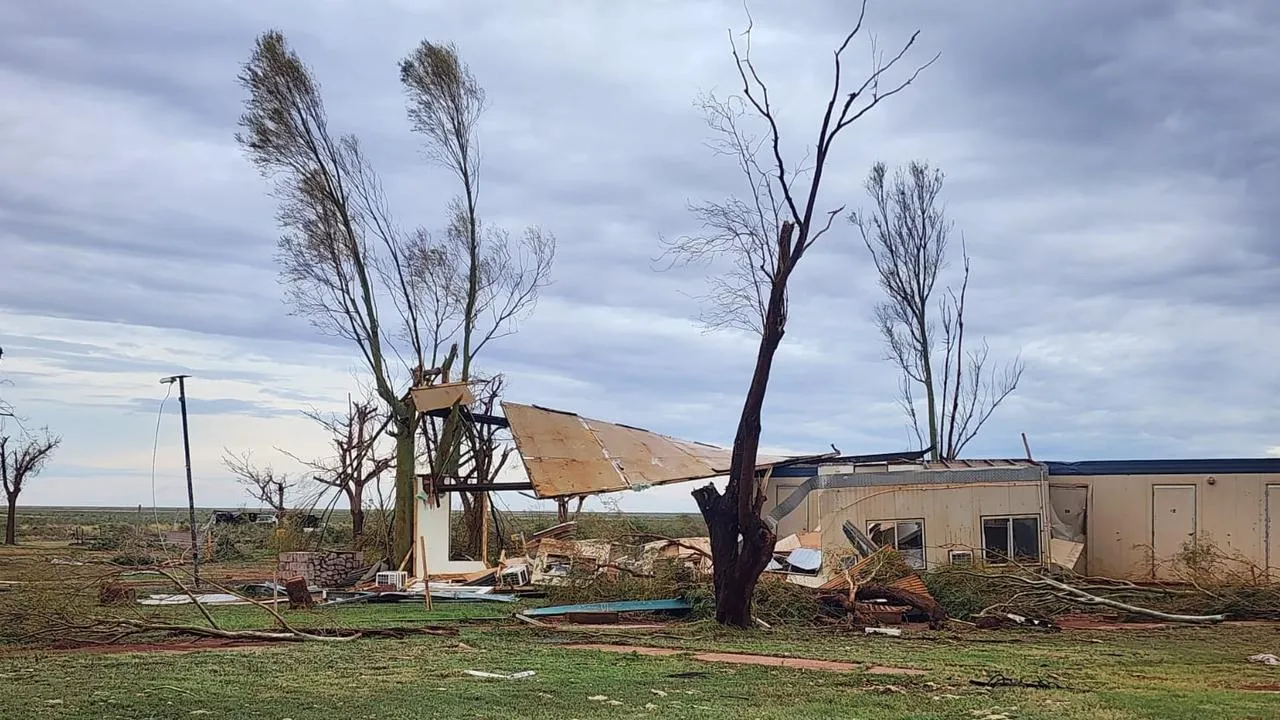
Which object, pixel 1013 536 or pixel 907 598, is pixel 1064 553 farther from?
pixel 907 598

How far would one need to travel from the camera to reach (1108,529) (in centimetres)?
2242

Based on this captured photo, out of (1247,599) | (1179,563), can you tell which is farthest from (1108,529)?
(1247,599)

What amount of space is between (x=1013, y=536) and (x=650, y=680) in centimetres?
1263

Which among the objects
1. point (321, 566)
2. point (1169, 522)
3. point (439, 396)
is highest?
point (439, 396)

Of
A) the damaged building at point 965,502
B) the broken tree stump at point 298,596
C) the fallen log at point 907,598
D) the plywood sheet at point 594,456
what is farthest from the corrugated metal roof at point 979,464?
the broken tree stump at point 298,596

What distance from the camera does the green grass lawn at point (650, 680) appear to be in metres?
8.09

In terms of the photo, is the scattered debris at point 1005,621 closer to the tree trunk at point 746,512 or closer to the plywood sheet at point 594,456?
the tree trunk at point 746,512

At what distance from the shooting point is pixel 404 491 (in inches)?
952

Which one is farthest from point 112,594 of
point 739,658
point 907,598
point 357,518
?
point 357,518

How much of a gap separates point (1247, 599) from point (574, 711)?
12.2 metres

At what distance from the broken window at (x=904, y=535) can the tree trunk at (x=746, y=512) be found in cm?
632

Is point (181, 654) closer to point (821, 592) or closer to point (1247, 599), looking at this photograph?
point (821, 592)

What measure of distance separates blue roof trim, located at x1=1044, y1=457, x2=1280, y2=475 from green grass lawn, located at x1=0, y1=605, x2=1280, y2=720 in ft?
27.9

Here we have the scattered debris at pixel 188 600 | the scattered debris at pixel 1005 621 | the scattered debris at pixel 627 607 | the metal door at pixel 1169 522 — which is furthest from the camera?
the metal door at pixel 1169 522
